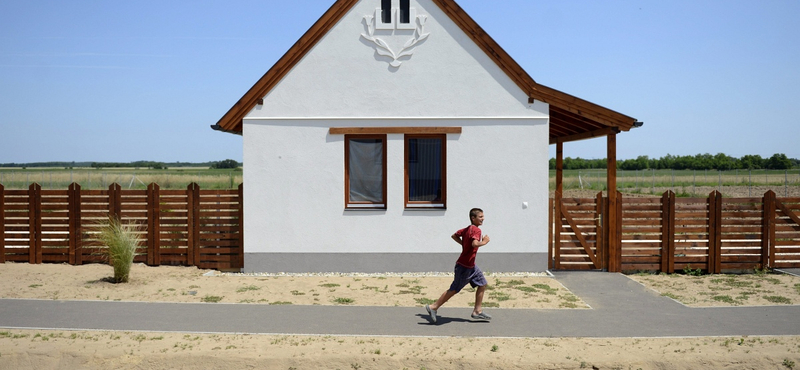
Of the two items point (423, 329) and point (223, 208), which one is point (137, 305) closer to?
point (223, 208)

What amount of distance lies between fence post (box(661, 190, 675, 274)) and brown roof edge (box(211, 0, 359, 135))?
7526mm

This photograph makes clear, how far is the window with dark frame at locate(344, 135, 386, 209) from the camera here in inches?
527

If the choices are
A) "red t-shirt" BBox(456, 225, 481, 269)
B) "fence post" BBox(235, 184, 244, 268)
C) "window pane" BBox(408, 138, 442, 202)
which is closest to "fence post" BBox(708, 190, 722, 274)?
"window pane" BBox(408, 138, 442, 202)

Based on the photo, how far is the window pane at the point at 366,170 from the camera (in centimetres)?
1341

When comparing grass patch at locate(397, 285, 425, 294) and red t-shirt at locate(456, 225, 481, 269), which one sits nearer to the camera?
red t-shirt at locate(456, 225, 481, 269)

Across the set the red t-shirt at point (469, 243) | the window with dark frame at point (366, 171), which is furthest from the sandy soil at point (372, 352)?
the window with dark frame at point (366, 171)

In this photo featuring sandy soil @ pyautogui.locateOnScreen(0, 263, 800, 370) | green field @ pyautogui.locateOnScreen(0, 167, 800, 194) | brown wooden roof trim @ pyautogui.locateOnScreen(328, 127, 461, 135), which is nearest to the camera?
sandy soil @ pyautogui.locateOnScreen(0, 263, 800, 370)

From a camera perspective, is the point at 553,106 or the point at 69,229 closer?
the point at 553,106

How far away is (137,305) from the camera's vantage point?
404 inches

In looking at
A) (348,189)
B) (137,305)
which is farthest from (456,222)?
(137,305)

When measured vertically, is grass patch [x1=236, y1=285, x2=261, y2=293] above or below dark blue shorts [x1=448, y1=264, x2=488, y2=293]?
below

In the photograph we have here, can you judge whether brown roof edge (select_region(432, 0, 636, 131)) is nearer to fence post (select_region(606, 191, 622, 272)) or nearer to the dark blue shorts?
fence post (select_region(606, 191, 622, 272))

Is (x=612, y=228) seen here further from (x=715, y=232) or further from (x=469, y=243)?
(x=469, y=243)

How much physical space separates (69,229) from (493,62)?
965 centimetres
